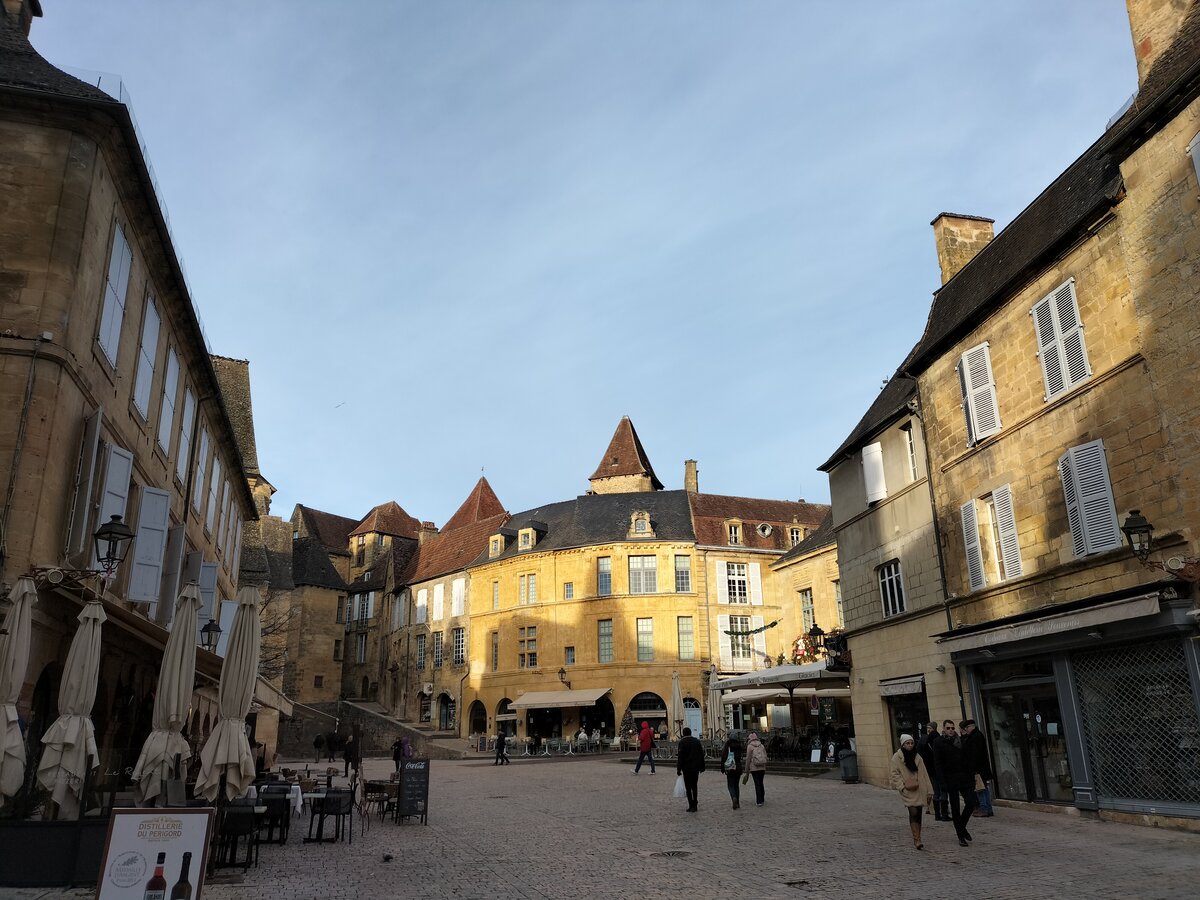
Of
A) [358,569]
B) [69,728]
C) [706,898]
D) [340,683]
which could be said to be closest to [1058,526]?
[706,898]

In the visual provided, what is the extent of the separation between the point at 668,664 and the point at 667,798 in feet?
82.9

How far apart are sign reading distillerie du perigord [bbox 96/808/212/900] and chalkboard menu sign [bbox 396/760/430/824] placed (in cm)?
805

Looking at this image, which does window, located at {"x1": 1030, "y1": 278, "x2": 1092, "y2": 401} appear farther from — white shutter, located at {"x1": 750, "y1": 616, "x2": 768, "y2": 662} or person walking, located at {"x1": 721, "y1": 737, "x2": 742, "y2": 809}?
white shutter, located at {"x1": 750, "y1": 616, "x2": 768, "y2": 662}

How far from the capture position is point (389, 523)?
222 feet

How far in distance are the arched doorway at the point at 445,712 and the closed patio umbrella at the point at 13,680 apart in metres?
42.7

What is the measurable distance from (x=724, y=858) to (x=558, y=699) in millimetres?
33004

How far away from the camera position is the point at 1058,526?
539 inches

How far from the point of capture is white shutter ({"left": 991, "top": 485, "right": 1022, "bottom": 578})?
582 inches

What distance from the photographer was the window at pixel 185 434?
63.3 ft

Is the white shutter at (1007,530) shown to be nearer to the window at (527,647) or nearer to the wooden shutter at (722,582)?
the wooden shutter at (722,582)

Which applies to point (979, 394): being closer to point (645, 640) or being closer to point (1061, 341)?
point (1061, 341)

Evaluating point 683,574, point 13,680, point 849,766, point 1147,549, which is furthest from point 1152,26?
point 683,574

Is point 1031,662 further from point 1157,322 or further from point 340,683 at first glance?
point 340,683

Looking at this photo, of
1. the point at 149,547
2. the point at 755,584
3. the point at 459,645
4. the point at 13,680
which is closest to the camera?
the point at 13,680
